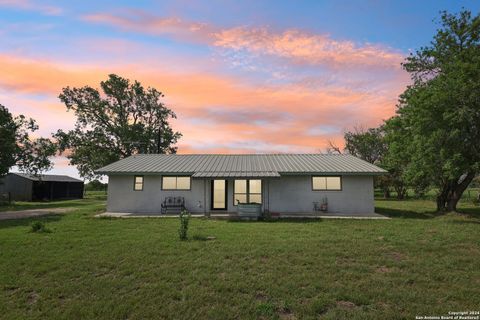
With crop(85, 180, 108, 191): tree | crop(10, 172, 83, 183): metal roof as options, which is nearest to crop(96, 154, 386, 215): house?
crop(10, 172, 83, 183): metal roof

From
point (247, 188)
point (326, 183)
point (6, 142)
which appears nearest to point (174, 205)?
point (247, 188)

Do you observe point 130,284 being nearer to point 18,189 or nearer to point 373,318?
point 373,318

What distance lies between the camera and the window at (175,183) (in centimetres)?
1831

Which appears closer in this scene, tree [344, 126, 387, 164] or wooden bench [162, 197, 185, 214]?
wooden bench [162, 197, 185, 214]

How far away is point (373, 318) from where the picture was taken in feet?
15.1

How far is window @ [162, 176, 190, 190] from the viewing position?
721 inches

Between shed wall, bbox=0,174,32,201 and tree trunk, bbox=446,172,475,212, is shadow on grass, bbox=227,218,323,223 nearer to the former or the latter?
tree trunk, bbox=446,172,475,212

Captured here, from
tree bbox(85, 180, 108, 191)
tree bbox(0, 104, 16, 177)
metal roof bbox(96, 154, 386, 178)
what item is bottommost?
tree bbox(85, 180, 108, 191)

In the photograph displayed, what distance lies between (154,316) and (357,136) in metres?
46.9

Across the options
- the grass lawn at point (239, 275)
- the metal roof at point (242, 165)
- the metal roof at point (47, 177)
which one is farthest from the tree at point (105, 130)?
the grass lawn at point (239, 275)

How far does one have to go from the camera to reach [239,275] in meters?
6.39

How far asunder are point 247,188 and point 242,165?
241cm

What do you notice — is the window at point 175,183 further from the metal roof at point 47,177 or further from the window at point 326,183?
the metal roof at point 47,177

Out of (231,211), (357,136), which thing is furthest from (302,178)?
(357,136)
